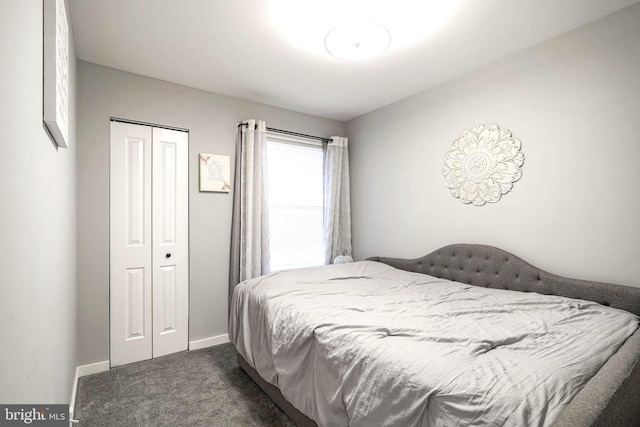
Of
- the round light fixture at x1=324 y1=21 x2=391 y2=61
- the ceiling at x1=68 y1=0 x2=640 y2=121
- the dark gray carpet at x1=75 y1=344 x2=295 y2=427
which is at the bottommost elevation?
the dark gray carpet at x1=75 y1=344 x2=295 y2=427

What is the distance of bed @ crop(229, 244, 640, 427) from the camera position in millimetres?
948

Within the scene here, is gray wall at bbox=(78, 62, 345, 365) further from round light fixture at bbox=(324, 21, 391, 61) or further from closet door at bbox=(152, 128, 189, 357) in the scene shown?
round light fixture at bbox=(324, 21, 391, 61)

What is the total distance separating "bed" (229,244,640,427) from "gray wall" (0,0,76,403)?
1.10 meters

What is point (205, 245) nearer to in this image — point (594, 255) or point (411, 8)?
point (411, 8)

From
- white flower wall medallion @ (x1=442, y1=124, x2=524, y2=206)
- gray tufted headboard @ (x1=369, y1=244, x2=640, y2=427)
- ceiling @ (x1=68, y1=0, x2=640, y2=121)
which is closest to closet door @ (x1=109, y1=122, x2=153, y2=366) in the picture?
ceiling @ (x1=68, y1=0, x2=640, y2=121)

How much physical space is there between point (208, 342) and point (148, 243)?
1.18 m

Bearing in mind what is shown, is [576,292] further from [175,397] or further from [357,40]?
[175,397]

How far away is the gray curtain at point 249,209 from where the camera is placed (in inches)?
123

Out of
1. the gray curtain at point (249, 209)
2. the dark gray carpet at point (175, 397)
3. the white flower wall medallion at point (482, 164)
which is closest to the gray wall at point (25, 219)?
the dark gray carpet at point (175, 397)

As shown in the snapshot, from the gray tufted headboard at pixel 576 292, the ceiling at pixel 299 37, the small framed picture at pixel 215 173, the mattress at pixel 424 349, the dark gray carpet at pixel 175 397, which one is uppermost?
the ceiling at pixel 299 37

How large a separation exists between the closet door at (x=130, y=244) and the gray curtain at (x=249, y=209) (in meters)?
0.81

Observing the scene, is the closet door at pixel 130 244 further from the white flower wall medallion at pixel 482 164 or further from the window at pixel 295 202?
the white flower wall medallion at pixel 482 164

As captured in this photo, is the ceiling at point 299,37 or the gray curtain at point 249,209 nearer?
the ceiling at point 299,37

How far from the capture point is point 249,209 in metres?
3.12
